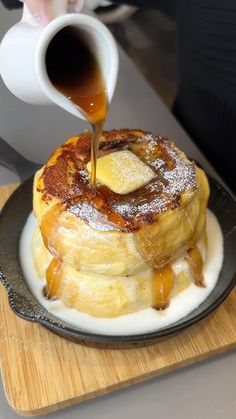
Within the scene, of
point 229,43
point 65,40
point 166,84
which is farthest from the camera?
point 166,84

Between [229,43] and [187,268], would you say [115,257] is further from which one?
[229,43]

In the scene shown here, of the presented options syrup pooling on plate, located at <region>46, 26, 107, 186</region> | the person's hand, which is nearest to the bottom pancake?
syrup pooling on plate, located at <region>46, 26, 107, 186</region>

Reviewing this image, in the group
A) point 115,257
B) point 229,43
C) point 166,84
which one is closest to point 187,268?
point 115,257

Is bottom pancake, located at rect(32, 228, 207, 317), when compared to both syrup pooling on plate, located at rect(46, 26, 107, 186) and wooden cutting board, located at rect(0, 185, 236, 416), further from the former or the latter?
syrup pooling on plate, located at rect(46, 26, 107, 186)

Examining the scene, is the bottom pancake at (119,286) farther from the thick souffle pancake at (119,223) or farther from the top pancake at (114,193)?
the top pancake at (114,193)

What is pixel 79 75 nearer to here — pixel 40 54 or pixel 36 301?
pixel 40 54

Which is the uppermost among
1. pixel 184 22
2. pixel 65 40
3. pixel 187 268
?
pixel 65 40

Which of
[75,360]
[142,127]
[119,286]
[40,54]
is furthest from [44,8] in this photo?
[142,127]
